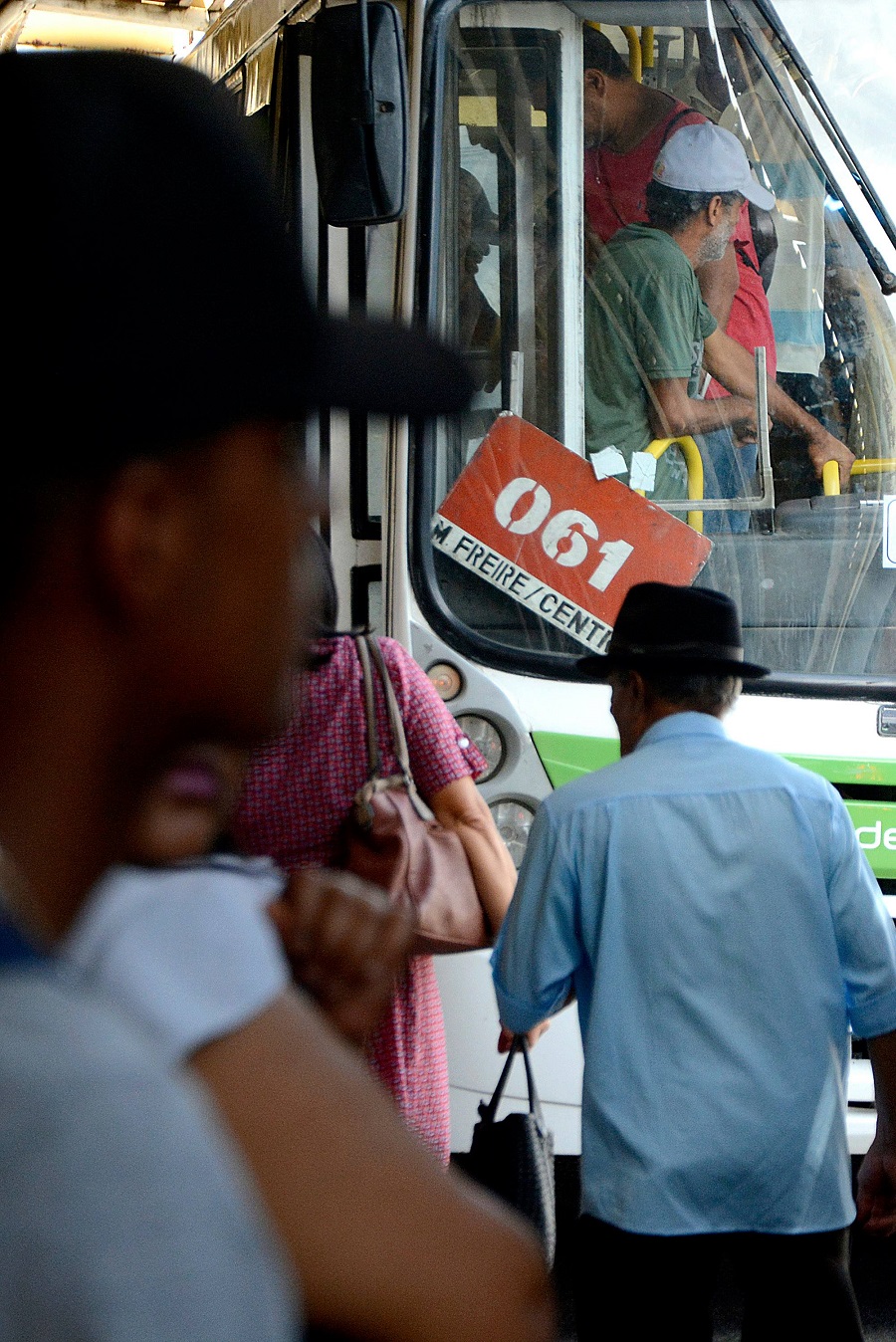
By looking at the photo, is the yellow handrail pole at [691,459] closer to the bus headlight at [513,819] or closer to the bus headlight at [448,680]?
the bus headlight at [448,680]

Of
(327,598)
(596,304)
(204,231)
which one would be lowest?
(327,598)

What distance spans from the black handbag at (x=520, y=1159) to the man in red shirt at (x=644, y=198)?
1.55 metres

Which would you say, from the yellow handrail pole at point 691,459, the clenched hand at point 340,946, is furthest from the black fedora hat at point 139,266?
the yellow handrail pole at point 691,459

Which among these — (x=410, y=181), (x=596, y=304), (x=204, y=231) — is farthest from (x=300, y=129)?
(x=204, y=231)

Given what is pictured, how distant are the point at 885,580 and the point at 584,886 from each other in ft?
5.08

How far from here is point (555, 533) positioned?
3.59 m

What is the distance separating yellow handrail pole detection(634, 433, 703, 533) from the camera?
364 centimetres

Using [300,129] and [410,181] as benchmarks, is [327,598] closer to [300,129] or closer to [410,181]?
[410,181]

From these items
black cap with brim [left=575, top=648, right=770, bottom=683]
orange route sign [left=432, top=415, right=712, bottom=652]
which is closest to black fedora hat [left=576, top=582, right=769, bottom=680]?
black cap with brim [left=575, top=648, right=770, bottom=683]

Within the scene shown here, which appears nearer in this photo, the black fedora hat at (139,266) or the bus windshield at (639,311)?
the black fedora hat at (139,266)

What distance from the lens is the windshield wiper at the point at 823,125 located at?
11.8 ft

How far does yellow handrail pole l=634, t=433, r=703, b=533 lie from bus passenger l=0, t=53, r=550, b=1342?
117 inches

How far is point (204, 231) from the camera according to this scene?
642mm

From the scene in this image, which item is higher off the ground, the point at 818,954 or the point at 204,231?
the point at 204,231
